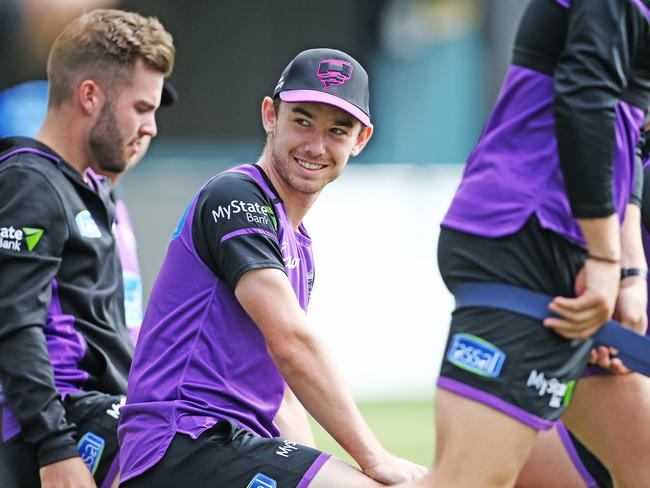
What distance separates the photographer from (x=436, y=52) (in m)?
14.4

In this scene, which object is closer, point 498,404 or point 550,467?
point 498,404

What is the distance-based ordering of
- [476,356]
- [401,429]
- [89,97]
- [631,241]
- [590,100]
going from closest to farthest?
[590,100] < [476,356] < [631,241] < [89,97] < [401,429]

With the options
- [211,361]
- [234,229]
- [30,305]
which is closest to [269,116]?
[234,229]

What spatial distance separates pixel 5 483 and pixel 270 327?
1175mm

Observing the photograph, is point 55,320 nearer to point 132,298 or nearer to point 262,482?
point 132,298

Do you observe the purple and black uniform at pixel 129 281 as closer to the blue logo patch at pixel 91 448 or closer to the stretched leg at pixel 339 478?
the blue logo patch at pixel 91 448

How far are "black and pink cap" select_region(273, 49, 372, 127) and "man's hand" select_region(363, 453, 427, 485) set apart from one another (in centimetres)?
110

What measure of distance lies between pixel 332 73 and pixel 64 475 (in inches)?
60.6

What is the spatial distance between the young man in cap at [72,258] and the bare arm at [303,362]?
0.84m

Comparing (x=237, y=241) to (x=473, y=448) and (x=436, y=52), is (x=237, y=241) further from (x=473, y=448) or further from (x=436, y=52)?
(x=436, y=52)

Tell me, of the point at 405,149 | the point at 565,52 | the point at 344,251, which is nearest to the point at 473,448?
the point at 565,52

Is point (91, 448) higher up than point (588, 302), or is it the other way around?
point (588, 302)

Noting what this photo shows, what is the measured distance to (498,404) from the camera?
10.2ft

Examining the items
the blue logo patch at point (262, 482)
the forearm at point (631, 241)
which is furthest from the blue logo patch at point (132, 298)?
the forearm at point (631, 241)
